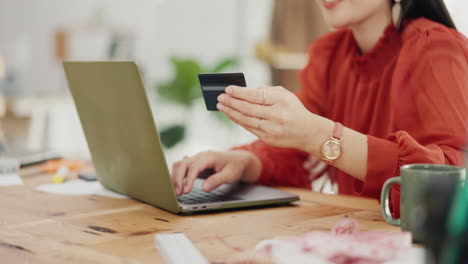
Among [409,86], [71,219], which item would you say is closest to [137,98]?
[71,219]

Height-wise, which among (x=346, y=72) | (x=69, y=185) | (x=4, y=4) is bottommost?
(x=69, y=185)

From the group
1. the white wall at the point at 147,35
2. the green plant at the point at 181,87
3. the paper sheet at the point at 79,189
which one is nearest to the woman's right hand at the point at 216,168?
the paper sheet at the point at 79,189

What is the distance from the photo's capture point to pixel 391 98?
1.27 meters

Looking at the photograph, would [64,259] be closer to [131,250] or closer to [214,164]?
[131,250]

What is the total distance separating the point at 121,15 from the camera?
17.3 feet

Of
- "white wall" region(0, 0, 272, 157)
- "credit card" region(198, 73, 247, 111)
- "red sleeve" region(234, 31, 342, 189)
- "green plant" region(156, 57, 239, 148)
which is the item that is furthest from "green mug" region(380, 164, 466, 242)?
"white wall" region(0, 0, 272, 157)

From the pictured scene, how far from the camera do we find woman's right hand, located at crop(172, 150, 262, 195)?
1.15 meters

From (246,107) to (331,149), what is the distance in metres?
0.19

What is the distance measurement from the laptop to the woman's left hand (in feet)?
0.44

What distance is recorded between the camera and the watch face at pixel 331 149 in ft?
3.40

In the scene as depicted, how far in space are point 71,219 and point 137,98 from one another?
9.1 inches

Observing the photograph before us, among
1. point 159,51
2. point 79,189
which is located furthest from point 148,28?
point 79,189

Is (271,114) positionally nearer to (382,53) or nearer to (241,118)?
(241,118)

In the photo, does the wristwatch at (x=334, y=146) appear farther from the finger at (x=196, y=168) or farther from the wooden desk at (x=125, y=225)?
the finger at (x=196, y=168)
